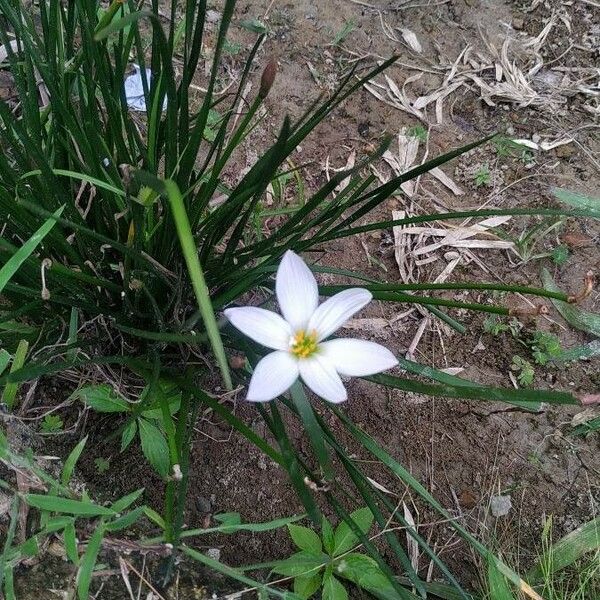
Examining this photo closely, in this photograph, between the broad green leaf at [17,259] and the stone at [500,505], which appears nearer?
the broad green leaf at [17,259]

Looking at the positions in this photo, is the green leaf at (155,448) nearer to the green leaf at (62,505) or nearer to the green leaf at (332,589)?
the green leaf at (62,505)

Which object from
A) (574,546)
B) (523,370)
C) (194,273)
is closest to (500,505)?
(574,546)

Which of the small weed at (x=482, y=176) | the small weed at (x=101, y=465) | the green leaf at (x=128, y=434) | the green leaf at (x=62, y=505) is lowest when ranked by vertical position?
the small weed at (x=101, y=465)

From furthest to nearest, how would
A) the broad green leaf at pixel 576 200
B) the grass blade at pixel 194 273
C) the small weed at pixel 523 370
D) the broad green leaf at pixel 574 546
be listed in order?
the broad green leaf at pixel 576 200
the small weed at pixel 523 370
the broad green leaf at pixel 574 546
the grass blade at pixel 194 273

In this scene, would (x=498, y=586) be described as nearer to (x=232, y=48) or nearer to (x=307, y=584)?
(x=307, y=584)

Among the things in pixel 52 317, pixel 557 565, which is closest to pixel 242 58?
pixel 52 317

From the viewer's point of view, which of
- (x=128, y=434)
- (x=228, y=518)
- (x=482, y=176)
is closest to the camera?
(x=228, y=518)

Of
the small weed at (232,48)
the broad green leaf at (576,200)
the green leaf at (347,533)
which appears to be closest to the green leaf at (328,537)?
the green leaf at (347,533)
